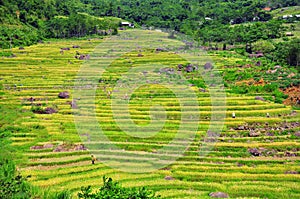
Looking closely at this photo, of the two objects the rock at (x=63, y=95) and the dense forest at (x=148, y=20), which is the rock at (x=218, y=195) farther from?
the dense forest at (x=148, y=20)

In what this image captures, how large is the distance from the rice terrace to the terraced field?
5.3 inches

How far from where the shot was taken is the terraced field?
27.6m

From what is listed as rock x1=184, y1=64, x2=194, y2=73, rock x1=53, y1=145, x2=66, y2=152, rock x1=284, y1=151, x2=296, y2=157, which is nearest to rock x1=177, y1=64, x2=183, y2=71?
rock x1=184, y1=64, x2=194, y2=73

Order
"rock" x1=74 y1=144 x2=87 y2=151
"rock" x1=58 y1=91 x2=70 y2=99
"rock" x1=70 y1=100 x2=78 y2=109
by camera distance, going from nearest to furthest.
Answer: "rock" x1=74 y1=144 x2=87 y2=151 < "rock" x1=70 y1=100 x2=78 y2=109 < "rock" x1=58 y1=91 x2=70 y2=99

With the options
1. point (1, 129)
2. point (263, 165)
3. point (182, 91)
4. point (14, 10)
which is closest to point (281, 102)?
point (182, 91)

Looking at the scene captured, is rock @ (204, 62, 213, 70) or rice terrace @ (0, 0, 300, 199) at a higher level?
rock @ (204, 62, 213, 70)

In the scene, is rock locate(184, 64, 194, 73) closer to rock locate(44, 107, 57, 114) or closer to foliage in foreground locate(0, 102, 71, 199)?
rock locate(44, 107, 57, 114)

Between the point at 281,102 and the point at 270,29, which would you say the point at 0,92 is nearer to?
the point at 281,102

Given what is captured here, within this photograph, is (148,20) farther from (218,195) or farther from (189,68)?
(218,195)

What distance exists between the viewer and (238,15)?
441 feet

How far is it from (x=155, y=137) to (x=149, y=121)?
4.69 meters

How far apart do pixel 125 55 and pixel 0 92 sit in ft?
126

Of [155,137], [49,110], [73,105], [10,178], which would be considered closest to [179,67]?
[73,105]

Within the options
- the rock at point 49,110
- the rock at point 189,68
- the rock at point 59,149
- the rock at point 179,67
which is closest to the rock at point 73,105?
the rock at point 49,110
